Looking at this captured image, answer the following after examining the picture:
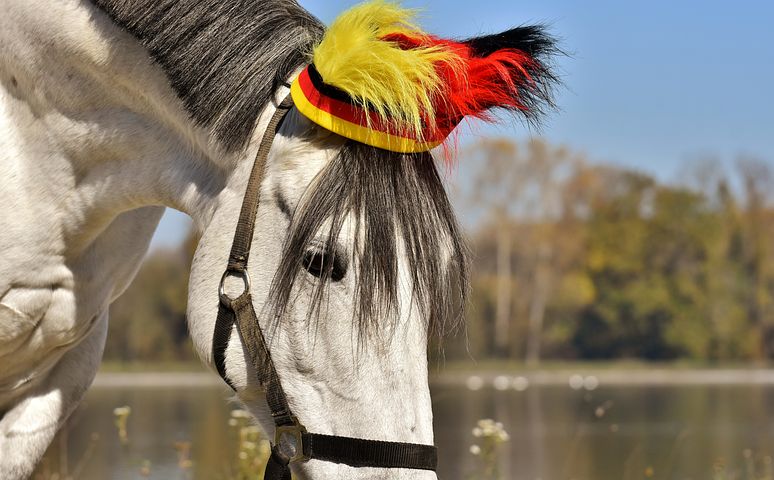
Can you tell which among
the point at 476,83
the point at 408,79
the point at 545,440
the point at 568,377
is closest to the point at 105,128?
the point at 408,79

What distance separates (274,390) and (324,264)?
30 centimetres

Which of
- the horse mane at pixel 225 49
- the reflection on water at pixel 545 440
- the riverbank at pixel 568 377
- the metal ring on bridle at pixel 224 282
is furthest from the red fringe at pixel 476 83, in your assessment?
the riverbank at pixel 568 377

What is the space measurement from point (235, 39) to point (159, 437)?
12851 millimetres

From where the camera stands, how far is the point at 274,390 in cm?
218

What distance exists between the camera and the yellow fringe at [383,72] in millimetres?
2180

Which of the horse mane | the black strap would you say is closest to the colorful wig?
the horse mane

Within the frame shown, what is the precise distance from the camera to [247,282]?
223 cm

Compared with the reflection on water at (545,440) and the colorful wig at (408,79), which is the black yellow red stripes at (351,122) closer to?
the colorful wig at (408,79)

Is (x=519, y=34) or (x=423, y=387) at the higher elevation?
(x=519, y=34)

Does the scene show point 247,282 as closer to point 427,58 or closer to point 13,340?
point 427,58

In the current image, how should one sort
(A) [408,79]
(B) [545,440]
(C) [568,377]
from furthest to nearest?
(C) [568,377], (B) [545,440], (A) [408,79]

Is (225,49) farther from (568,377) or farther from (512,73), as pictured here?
A: (568,377)

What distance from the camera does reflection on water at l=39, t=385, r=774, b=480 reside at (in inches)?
286

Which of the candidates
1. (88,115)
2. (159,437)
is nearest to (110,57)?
(88,115)
